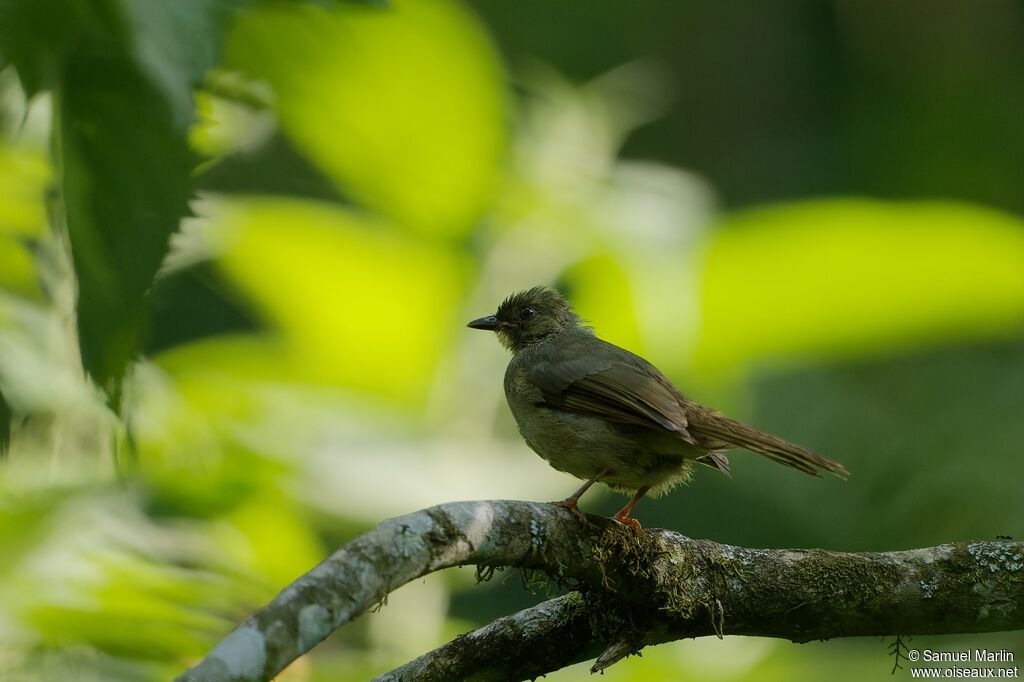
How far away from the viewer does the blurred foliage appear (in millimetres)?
1532

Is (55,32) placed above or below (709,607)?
above

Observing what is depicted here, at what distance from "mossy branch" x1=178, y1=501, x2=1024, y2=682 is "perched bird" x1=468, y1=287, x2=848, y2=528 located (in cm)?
41

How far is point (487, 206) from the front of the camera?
3734 mm

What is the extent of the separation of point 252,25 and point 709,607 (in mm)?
1819

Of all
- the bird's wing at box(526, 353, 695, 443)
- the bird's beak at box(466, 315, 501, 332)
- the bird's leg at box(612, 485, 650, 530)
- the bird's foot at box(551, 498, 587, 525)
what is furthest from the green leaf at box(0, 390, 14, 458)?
the bird's beak at box(466, 315, 501, 332)

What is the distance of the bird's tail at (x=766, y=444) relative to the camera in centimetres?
332

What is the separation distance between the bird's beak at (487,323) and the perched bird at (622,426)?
35 centimetres

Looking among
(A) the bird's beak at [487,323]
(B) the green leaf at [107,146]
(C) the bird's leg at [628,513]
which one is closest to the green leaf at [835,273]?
(C) the bird's leg at [628,513]

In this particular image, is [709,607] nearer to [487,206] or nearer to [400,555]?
[400,555]

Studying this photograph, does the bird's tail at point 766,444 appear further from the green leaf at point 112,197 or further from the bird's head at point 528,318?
the green leaf at point 112,197

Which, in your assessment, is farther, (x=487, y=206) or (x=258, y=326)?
Answer: (x=258, y=326)

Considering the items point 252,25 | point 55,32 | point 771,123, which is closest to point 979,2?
point 771,123

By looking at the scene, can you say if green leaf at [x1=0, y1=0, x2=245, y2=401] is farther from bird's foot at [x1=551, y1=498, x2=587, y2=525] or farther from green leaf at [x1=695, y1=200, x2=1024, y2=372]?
green leaf at [x1=695, y1=200, x2=1024, y2=372]

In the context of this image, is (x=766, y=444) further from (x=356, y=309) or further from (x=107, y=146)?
(x=107, y=146)
